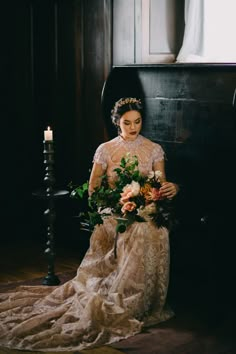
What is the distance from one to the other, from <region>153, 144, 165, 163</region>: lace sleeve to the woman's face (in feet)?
0.51

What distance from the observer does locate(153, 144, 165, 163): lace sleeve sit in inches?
192

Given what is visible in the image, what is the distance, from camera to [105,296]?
4.52 m

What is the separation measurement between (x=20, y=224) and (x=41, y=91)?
1183 millimetres

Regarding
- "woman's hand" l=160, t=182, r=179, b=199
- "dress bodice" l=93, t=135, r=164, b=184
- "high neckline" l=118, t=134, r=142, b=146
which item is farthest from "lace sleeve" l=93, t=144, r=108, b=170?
"woman's hand" l=160, t=182, r=179, b=199

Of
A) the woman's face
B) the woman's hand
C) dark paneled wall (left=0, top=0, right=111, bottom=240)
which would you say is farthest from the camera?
→ dark paneled wall (left=0, top=0, right=111, bottom=240)

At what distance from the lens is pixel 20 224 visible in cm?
669

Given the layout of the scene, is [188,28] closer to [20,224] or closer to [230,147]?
[230,147]

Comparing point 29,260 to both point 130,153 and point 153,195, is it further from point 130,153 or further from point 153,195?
point 153,195

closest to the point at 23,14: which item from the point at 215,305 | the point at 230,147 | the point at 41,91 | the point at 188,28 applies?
the point at 41,91

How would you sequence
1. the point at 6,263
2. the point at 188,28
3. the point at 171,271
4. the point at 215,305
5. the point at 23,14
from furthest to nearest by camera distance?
the point at 23,14, the point at 6,263, the point at 188,28, the point at 171,271, the point at 215,305

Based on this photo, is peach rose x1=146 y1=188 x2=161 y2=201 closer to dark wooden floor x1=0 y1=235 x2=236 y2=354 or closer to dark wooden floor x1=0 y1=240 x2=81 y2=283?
dark wooden floor x1=0 y1=235 x2=236 y2=354

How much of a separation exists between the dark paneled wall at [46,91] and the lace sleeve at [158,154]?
1134 millimetres

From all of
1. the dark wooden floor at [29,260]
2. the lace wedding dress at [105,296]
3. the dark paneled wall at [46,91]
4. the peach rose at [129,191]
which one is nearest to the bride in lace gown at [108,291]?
the lace wedding dress at [105,296]

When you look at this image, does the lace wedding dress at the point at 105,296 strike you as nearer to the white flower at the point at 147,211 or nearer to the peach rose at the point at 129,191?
the white flower at the point at 147,211
